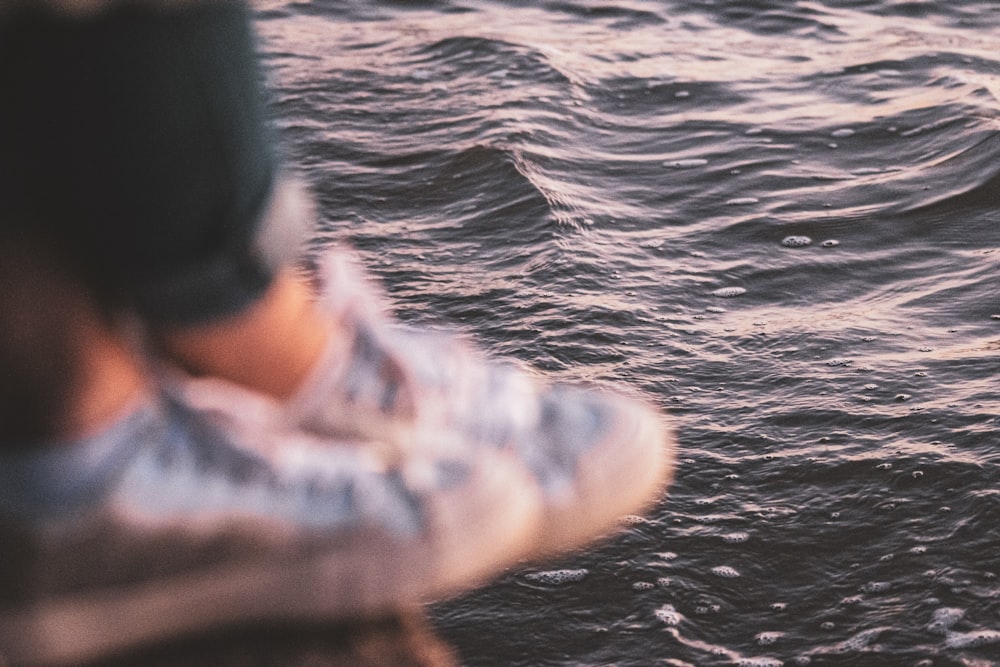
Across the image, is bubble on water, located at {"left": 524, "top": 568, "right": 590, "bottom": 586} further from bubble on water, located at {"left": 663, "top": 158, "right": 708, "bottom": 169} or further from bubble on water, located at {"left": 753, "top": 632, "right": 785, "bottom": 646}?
bubble on water, located at {"left": 663, "top": 158, "right": 708, "bottom": 169}

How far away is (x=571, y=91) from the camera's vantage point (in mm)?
5473

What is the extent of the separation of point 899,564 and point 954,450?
0.45 meters

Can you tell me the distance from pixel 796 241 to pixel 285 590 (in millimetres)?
2794

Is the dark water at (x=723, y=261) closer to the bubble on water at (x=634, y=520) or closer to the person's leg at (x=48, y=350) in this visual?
the bubble on water at (x=634, y=520)

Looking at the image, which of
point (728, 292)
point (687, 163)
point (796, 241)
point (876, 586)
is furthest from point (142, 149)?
point (687, 163)

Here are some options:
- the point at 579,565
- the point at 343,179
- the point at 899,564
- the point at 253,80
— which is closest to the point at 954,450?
the point at 899,564

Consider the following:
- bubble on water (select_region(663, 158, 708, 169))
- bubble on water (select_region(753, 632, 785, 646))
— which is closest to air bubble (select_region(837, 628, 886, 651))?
bubble on water (select_region(753, 632, 785, 646))

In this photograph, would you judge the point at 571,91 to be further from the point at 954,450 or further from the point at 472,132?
the point at 954,450

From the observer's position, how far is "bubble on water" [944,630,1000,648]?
2.45 m

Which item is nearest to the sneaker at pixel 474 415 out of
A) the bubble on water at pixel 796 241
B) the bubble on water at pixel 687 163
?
the bubble on water at pixel 796 241

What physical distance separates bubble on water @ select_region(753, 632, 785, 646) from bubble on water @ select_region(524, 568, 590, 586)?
0.36 metres

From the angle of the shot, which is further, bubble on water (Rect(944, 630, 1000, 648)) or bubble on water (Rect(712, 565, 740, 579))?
bubble on water (Rect(712, 565, 740, 579))

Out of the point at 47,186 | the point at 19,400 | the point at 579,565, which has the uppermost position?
the point at 47,186

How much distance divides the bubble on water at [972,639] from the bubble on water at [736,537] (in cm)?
45
